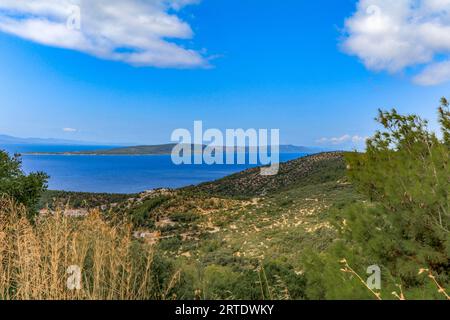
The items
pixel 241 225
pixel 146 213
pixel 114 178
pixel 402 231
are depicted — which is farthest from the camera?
pixel 114 178

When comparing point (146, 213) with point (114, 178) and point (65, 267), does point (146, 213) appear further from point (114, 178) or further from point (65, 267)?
point (114, 178)

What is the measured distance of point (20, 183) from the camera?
32.7 ft

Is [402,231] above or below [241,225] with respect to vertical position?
above

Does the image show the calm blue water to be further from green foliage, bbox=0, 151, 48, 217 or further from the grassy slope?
green foliage, bbox=0, 151, 48, 217

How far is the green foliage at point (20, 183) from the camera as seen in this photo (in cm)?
981

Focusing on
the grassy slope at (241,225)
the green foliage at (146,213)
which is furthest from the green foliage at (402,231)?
the green foliage at (146,213)

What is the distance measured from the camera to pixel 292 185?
4544 cm

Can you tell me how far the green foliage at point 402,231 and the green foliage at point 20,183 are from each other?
8537 mm

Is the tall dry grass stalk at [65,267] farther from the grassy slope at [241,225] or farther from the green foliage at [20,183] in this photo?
the green foliage at [20,183]

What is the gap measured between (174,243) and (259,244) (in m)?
5.54

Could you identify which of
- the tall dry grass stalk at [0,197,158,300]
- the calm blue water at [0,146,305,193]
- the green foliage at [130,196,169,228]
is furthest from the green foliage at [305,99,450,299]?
the calm blue water at [0,146,305,193]

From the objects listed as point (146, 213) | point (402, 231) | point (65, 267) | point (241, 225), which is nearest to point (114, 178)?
point (146, 213)

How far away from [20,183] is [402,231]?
32.0 feet
